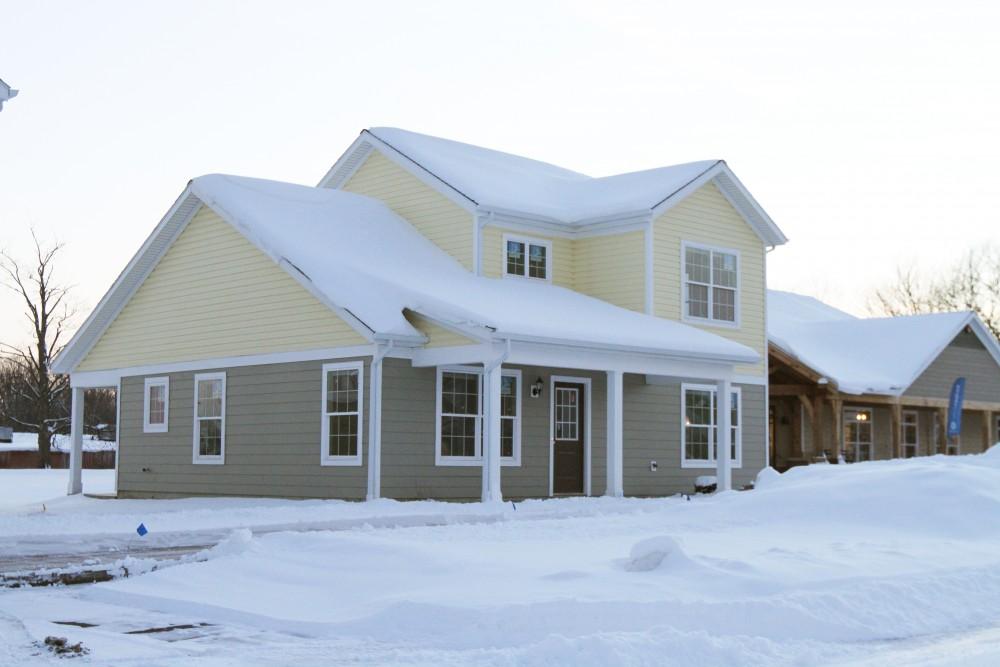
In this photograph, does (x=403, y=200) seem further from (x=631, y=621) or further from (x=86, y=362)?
(x=631, y=621)

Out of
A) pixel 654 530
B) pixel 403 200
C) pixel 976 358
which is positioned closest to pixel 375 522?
pixel 654 530

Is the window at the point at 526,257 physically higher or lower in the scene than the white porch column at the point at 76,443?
higher

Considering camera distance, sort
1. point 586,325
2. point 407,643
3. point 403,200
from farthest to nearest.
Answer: point 403,200 < point 586,325 < point 407,643

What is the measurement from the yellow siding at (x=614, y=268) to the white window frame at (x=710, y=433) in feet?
7.04

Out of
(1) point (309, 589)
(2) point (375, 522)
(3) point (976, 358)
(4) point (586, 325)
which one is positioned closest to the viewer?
(1) point (309, 589)

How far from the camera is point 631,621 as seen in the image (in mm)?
9117

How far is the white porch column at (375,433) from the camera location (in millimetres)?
20141

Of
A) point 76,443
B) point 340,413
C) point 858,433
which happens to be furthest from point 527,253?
point 858,433

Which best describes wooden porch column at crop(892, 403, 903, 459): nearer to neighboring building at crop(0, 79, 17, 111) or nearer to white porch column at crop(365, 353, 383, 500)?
white porch column at crop(365, 353, 383, 500)

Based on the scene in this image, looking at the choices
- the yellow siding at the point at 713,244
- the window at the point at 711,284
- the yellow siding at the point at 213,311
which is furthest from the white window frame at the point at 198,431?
the window at the point at 711,284

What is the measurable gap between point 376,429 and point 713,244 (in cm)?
940

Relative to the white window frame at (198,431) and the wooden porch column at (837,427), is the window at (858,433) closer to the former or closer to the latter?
the wooden porch column at (837,427)

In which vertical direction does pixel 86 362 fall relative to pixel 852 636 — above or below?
above

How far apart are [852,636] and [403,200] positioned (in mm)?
17695
